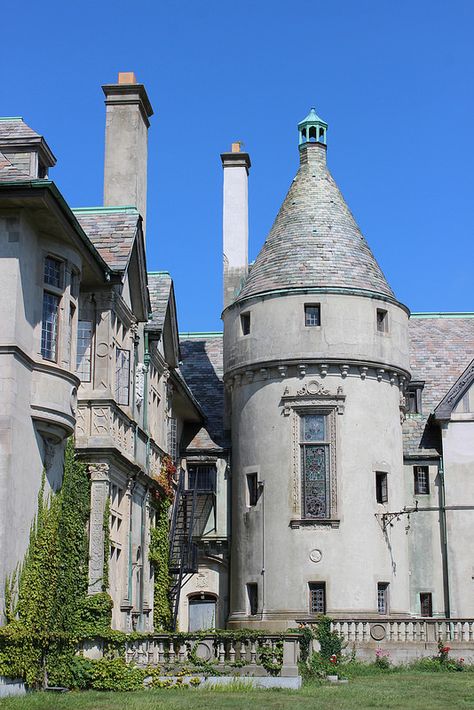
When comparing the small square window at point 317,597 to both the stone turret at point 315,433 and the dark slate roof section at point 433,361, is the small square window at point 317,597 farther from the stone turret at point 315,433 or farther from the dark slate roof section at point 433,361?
the dark slate roof section at point 433,361

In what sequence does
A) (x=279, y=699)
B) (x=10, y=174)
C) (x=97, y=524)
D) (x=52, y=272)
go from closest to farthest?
(x=279, y=699) < (x=10, y=174) < (x=52, y=272) < (x=97, y=524)

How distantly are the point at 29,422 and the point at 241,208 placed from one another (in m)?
25.0

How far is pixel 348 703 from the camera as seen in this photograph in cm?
2072

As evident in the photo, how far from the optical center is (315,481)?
3738cm

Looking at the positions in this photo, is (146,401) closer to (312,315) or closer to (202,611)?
(312,315)

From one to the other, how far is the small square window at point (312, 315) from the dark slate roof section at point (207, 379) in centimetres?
622

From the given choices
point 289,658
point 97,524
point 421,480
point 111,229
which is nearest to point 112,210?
point 111,229

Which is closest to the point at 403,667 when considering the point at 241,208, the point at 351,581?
the point at 351,581

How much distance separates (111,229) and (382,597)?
15735mm

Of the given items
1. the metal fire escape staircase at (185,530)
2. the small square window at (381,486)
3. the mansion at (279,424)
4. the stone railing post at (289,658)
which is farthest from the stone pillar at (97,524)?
the small square window at (381,486)

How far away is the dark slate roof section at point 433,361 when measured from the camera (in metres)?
42.0

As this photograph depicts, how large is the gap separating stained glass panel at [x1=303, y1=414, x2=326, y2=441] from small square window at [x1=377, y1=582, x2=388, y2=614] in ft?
17.2

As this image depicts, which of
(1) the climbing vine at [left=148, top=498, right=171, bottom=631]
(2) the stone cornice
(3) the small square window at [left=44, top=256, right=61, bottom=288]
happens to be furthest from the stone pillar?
(2) the stone cornice

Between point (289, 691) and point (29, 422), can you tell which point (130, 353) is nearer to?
point (29, 422)
